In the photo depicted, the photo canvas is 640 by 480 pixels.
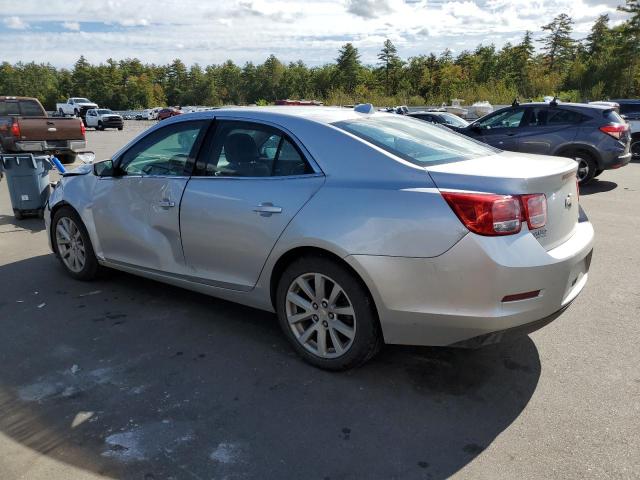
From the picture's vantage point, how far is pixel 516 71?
189 ft

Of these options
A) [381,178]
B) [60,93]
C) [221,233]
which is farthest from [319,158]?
[60,93]

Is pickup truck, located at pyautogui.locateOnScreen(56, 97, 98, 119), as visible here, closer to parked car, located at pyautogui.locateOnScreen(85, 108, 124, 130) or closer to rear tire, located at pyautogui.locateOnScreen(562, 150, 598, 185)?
parked car, located at pyautogui.locateOnScreen(85, 108, 124, 130)

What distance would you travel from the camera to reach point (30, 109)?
53.4 feet

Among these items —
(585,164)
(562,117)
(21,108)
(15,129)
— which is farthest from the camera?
(21,108)

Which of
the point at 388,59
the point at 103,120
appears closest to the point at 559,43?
the point at 388,59

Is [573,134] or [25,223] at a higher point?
[573,134]

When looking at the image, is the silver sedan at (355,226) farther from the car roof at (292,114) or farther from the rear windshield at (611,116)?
the rear windshield at (611,116)

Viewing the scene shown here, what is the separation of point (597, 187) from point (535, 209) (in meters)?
8.89

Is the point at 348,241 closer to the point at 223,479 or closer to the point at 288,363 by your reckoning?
the point at 288,363

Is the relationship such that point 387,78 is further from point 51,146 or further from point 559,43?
point 51,146

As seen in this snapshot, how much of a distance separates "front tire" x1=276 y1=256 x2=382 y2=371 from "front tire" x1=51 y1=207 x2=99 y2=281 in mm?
2322

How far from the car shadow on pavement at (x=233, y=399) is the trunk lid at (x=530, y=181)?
934 mm

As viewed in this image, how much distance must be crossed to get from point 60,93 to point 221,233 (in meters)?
105

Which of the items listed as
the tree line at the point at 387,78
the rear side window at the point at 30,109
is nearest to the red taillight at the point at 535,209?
the rear side window at the point at 30,109
